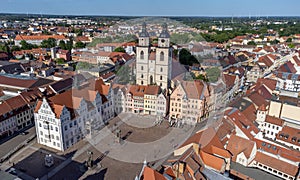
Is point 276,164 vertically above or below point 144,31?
below

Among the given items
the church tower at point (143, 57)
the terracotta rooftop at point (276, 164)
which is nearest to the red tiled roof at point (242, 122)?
the terracotta rooftop at point (276, 164)

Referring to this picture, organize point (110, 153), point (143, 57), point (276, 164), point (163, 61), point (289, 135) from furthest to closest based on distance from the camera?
1. point (143, 57)
2. point (163, 61)
3. point (289, 135)
4. point (110, 153)
5. point (276, 164)

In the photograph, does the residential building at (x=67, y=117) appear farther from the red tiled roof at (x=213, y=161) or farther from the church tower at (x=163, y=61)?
the red tiled roof at (x=213, y=161)

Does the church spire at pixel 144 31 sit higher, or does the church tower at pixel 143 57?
the church spire at pixel 144 31

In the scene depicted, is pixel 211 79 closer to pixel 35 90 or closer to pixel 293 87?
pixel 293 87

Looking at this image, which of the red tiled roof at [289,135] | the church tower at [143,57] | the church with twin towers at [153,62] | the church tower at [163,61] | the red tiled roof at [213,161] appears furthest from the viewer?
the church tower at [143,57]


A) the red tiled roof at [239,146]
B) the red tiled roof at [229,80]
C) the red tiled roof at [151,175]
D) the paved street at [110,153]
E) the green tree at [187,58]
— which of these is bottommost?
the paved street at [110,153]

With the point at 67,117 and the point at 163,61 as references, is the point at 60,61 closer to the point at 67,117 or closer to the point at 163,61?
the point at 163,61

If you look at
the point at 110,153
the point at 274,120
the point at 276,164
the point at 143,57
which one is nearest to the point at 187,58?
the point at 143,57
